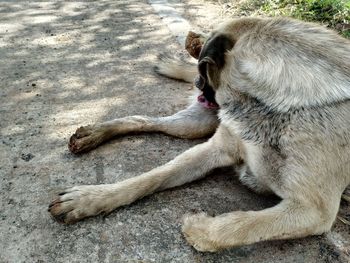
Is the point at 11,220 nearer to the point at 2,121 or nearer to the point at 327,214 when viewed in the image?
the point at 2,121

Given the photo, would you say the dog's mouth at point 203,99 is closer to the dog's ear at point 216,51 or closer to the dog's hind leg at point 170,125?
the dog's hind leg at point 170,125

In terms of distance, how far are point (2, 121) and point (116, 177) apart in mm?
1189

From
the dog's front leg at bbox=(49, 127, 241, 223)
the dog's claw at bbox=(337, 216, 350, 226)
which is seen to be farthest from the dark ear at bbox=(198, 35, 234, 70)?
the dog's claw at bbox=(337, 216, 350, 226)

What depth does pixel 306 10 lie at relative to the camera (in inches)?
238

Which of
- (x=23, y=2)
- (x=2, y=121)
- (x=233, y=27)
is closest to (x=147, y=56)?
(x=2, y=121)

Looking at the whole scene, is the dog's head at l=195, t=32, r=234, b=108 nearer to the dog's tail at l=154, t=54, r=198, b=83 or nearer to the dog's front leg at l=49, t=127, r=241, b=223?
the dog's front leg at l=49, t=127, r=241, b=223

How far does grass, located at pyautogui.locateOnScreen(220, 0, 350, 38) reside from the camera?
5671 millimetres

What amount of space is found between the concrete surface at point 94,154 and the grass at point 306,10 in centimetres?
139

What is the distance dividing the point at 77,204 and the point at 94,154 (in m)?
0.68

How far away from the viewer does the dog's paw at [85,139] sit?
3.29 metres

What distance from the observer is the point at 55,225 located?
2623mm

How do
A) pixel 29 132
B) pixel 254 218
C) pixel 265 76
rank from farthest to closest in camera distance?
pixel 29 132, pixel 265 76, pixel 254 218

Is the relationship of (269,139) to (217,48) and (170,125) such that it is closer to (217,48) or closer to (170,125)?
(217,48)

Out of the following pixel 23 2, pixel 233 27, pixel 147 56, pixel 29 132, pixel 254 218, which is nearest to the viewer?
pixel 254 218
